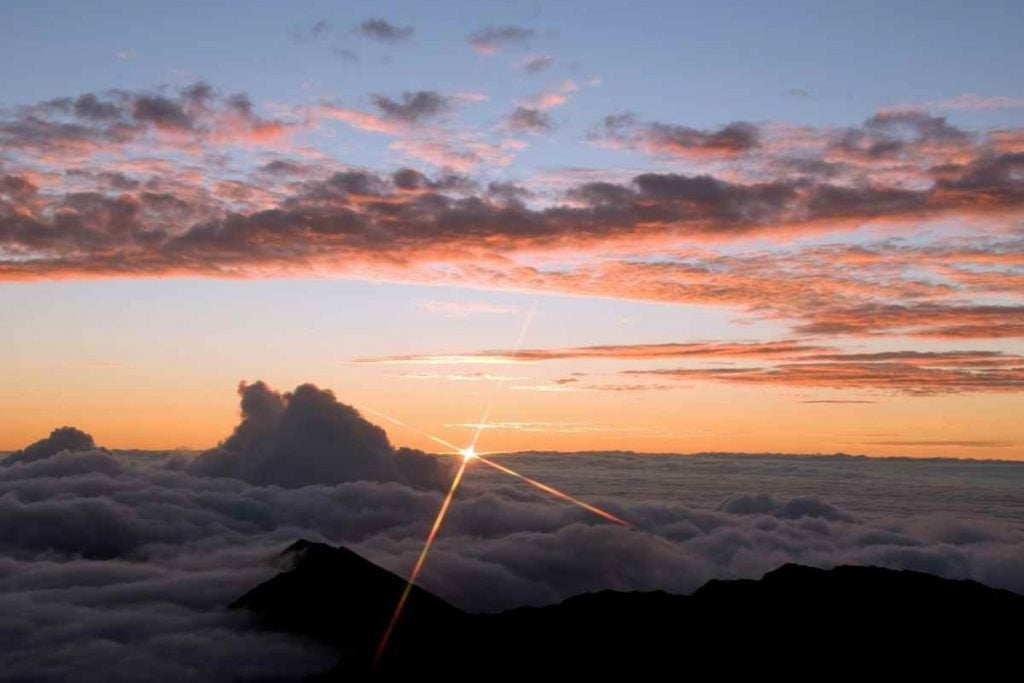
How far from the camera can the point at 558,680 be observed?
15162 cm

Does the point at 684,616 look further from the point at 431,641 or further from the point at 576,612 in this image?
the point at 431,641

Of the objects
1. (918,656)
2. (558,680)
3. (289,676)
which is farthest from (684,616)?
(289,676)

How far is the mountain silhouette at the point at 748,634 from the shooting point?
460 feet

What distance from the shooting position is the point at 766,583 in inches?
6383

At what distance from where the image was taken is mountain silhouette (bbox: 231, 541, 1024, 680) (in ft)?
460

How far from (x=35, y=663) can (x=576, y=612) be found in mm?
102304

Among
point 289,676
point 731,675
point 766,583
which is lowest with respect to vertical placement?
point 289,676

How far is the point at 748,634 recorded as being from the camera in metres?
151

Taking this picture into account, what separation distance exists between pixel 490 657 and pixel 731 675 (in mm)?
45542

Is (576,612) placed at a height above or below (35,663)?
above

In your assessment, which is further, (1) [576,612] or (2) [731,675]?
(1) [576,612]

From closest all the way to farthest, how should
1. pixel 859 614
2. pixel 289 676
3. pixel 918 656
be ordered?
pixel 918 656 < pixel 859 614 < pixel 289 676

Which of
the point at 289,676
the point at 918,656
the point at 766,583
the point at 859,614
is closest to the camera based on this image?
the point at 918,656

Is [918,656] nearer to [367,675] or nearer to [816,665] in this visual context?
[816,665]
